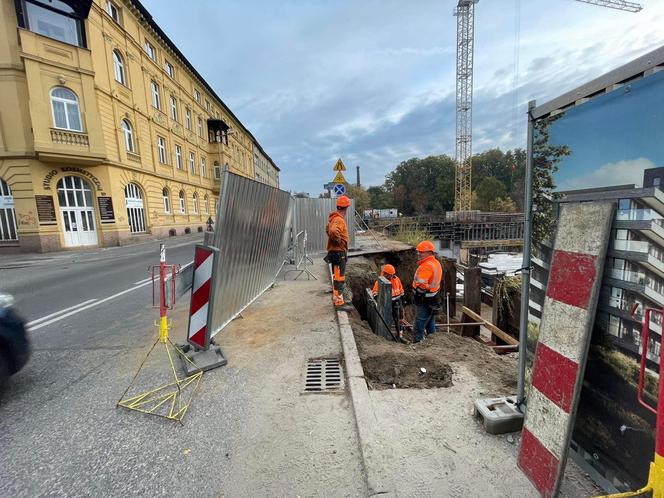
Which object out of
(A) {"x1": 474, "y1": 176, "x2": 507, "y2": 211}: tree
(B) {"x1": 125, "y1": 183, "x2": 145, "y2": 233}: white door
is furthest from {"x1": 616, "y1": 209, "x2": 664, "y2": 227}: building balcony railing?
(A) {"x1": 474, "y1": 176, "x2": 507, "y2": 211}: tree

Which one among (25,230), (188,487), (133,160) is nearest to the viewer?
(188,487)

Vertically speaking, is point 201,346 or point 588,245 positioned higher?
point 588,245

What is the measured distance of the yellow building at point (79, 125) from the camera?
14961mm

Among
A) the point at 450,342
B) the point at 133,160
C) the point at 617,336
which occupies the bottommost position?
the point at 450,342

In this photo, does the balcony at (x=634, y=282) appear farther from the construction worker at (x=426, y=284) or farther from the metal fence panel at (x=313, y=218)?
the metal fence panel at (x=313, y=218)

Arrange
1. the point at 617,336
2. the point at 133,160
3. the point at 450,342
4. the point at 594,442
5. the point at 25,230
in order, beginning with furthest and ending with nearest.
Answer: the point at 133,160 < the point at 25,230 < the point at 450,342 < the point at 594,442 < the point at 617,336

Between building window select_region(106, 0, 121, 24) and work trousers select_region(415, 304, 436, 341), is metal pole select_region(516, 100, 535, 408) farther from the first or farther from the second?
building window select_region(106, 0, 121, 24)

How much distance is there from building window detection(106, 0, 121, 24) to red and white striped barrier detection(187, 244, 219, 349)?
23.2 metres

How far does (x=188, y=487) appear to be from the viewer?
6.41 feet

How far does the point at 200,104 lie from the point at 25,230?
72.8 feet

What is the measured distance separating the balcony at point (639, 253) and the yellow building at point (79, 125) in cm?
2087

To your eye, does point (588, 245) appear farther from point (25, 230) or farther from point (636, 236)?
point (25, 230)

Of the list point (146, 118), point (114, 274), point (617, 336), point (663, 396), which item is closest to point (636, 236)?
point (617, 336)

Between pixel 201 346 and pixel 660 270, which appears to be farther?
pixel 201 346
